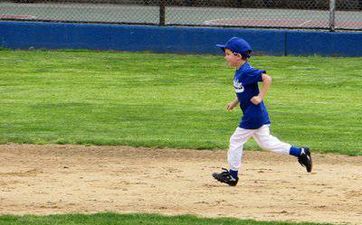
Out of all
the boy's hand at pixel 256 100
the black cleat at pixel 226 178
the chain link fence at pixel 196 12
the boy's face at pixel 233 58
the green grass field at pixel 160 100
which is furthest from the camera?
the chain link fence at pixel 196 12

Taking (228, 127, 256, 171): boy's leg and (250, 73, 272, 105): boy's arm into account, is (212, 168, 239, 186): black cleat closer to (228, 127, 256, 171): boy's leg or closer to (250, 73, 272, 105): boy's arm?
(228, 127, 256, 171): boy's leg

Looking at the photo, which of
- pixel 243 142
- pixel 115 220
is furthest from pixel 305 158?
pixel 115 220

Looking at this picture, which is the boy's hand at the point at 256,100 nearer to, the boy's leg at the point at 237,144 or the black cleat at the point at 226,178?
the boy's leg at the point at 237,144

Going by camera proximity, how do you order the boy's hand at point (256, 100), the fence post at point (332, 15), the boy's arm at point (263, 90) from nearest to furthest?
1. the boy's arm at point (263, 90)
2. the boy's hand at point (256, 100)
3. the fence post at point (332, 15)

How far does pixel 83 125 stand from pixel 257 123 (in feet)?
15.1

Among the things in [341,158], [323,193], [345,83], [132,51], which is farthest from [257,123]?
[132,51]

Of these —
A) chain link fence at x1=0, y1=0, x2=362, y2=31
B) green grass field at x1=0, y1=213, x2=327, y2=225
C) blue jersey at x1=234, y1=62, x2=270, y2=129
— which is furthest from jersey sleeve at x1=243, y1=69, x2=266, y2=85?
chain link fence at x1=0, y1=0, x2=362, y2=31

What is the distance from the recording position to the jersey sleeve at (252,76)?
1009cm

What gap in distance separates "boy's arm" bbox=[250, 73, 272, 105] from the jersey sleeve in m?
0.04

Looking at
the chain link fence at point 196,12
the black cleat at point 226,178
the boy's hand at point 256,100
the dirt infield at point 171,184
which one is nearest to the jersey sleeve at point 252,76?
the boy's hand at point 256,100

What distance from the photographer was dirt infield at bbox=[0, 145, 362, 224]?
9.55 metres


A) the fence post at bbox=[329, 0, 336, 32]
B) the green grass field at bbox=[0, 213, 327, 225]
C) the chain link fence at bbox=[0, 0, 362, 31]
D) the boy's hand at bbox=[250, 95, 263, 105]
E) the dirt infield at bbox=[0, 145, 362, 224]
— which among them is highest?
the boy's hand at bbox=[250, 95, 263, 105]

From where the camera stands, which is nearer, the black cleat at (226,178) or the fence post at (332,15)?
the black cleat at (226,178)

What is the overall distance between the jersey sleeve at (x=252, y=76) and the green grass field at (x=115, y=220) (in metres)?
1.71
